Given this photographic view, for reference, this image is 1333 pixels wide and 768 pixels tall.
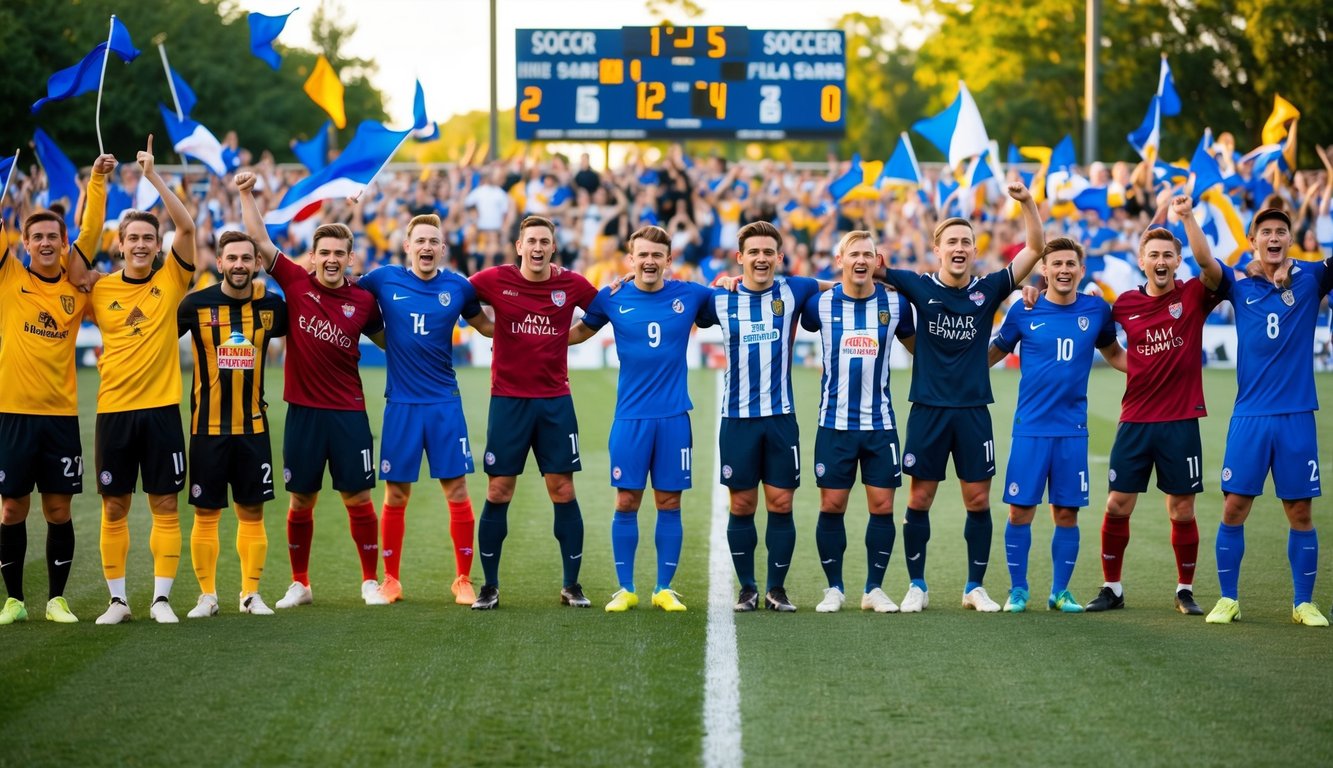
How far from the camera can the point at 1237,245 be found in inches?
596

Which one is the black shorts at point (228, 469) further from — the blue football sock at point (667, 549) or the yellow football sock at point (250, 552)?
the blue football sock at point (667, 549)

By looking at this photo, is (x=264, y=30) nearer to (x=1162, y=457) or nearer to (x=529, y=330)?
(x=529, y=330)

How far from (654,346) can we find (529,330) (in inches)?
27.2

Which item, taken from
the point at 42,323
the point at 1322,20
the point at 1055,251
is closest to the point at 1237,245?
the point at 1055,251

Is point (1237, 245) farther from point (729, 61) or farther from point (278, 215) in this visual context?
point (729, 61)

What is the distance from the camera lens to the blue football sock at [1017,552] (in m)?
8.11

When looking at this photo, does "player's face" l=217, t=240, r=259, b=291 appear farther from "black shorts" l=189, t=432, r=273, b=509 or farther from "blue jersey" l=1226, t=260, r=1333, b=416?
"blue jersey" l=1226, t=260, r=1333, b=416

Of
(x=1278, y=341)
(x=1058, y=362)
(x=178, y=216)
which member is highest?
(x=178, y=216)

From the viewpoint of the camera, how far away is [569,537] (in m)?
8.11

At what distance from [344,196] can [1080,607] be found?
5.20 metres

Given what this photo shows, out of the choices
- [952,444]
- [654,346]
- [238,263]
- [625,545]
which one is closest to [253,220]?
[238,263]

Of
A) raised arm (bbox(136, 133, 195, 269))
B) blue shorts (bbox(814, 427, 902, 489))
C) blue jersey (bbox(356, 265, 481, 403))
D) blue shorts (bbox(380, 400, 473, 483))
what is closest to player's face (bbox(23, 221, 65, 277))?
raised arm (bbox(136, 133, 195, 269))

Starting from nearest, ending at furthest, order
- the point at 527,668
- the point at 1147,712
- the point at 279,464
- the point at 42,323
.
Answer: the point at 1147,712 < the point at 527,668 < the point at 42,323 < the point at 279,464

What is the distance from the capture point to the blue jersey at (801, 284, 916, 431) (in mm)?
7914
